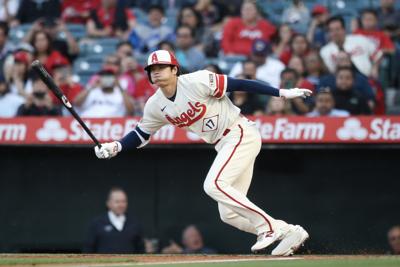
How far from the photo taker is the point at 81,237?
10.9 m

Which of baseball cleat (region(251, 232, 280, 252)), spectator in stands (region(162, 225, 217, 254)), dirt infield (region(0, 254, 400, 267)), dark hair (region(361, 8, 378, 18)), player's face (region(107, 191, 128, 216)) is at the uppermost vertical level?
dark hair (region(361, 8, 378, 18))

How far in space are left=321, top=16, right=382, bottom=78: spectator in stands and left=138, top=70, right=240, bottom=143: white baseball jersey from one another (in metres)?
3.85

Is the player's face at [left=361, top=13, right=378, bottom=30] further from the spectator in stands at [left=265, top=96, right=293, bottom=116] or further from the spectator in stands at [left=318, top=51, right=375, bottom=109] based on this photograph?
the spectator in stands at [left=265, top=96, right=293, bottom=116]

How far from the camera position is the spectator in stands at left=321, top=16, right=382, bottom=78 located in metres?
11.5

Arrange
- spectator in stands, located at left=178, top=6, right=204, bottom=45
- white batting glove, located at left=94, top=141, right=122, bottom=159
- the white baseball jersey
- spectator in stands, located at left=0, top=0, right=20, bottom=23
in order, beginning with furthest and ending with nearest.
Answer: spectator in stands, located at left=0, top=0, right=20, bottom=23 → spectator in stands, located at left=178, top=6, right=204, bottom=45 → white batting glove, located at left=94, top=141, right=122, bottom=159 → the white baseball jersey

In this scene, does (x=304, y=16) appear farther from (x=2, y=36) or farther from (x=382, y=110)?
(x=2, y=36)

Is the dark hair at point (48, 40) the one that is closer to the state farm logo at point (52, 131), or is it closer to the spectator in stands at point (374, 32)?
the state farm logo at point (52, 131)

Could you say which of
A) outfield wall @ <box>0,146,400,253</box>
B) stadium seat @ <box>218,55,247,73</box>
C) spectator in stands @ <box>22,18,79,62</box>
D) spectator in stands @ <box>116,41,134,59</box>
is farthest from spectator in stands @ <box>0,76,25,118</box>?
stadium seat @ <box>218,55,247,73</box>

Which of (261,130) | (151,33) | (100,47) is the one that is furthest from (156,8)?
(261,130)

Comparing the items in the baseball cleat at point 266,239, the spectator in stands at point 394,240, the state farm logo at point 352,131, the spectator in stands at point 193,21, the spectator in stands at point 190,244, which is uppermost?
the spectator in stands at point 193,21

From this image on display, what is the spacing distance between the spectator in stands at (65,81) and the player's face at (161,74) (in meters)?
3.65

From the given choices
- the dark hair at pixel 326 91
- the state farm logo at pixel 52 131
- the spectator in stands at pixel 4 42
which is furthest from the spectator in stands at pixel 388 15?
the spectator in stands at pixel 4 42

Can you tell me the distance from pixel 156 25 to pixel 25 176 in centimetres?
280

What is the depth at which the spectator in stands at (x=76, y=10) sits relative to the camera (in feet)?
43.2
